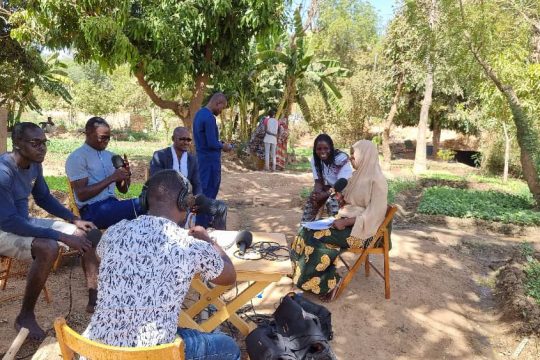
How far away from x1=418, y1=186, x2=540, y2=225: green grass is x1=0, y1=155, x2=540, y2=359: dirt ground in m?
1.39

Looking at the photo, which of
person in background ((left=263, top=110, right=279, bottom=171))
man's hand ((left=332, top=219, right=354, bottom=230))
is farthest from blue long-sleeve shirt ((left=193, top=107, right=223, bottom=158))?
person in background ((left=263, top=110, right=279, bottom=171))

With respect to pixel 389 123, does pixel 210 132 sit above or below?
below

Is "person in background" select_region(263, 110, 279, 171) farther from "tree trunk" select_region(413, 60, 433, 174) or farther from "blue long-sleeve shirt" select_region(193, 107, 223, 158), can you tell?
"blue long-sleeve shirt" select_region(193, 107, 223, 158)

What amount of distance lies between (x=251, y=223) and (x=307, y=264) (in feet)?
10.1

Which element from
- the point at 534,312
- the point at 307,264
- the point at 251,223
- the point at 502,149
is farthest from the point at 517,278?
the point at 502,149

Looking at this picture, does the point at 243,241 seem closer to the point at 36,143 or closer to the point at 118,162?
the point at 118,162

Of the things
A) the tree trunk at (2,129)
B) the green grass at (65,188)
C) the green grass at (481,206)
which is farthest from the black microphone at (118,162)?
the green grass at (481,206)

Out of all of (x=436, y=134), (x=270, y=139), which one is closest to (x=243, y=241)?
(x=270, y=139)

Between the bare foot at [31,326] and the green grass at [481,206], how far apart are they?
24.2 feet

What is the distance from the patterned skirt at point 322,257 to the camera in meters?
4.34

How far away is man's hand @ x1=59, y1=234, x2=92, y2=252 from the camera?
3365 mm

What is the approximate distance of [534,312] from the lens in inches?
160

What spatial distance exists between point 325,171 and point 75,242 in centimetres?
308

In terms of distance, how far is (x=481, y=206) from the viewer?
9375 millimetres
